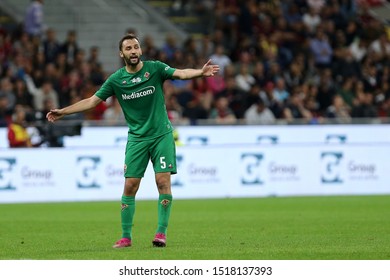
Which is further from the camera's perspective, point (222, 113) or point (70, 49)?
point (70, 49)

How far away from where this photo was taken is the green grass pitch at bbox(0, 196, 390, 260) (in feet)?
40.5

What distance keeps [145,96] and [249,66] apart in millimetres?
18335

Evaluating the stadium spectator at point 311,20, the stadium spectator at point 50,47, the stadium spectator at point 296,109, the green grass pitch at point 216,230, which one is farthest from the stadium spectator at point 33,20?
the stadium spectator at point 311,20

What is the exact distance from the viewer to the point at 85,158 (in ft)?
79.0

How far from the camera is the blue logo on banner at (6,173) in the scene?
23.5 metres

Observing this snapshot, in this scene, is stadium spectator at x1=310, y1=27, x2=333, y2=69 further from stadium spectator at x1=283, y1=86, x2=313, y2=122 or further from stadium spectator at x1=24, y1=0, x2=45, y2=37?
stadium spectator at x1=24, y1=0, x2=45, y2=37

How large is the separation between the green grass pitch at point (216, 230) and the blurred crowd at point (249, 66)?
15.7 ft

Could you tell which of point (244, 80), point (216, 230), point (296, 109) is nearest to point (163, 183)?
point (216, 230)

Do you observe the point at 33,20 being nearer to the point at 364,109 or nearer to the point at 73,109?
the point at 364,109

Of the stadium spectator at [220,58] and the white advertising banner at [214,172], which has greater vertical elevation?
the stadium spectator at [220,58]

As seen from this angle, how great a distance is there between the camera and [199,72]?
1277cm

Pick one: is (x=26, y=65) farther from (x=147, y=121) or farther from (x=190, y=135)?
(x=147, y=121)

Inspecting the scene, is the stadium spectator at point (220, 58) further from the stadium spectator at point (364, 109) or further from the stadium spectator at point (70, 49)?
the stadium spectator at point (70, 49)

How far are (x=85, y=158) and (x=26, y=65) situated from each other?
188 inches
